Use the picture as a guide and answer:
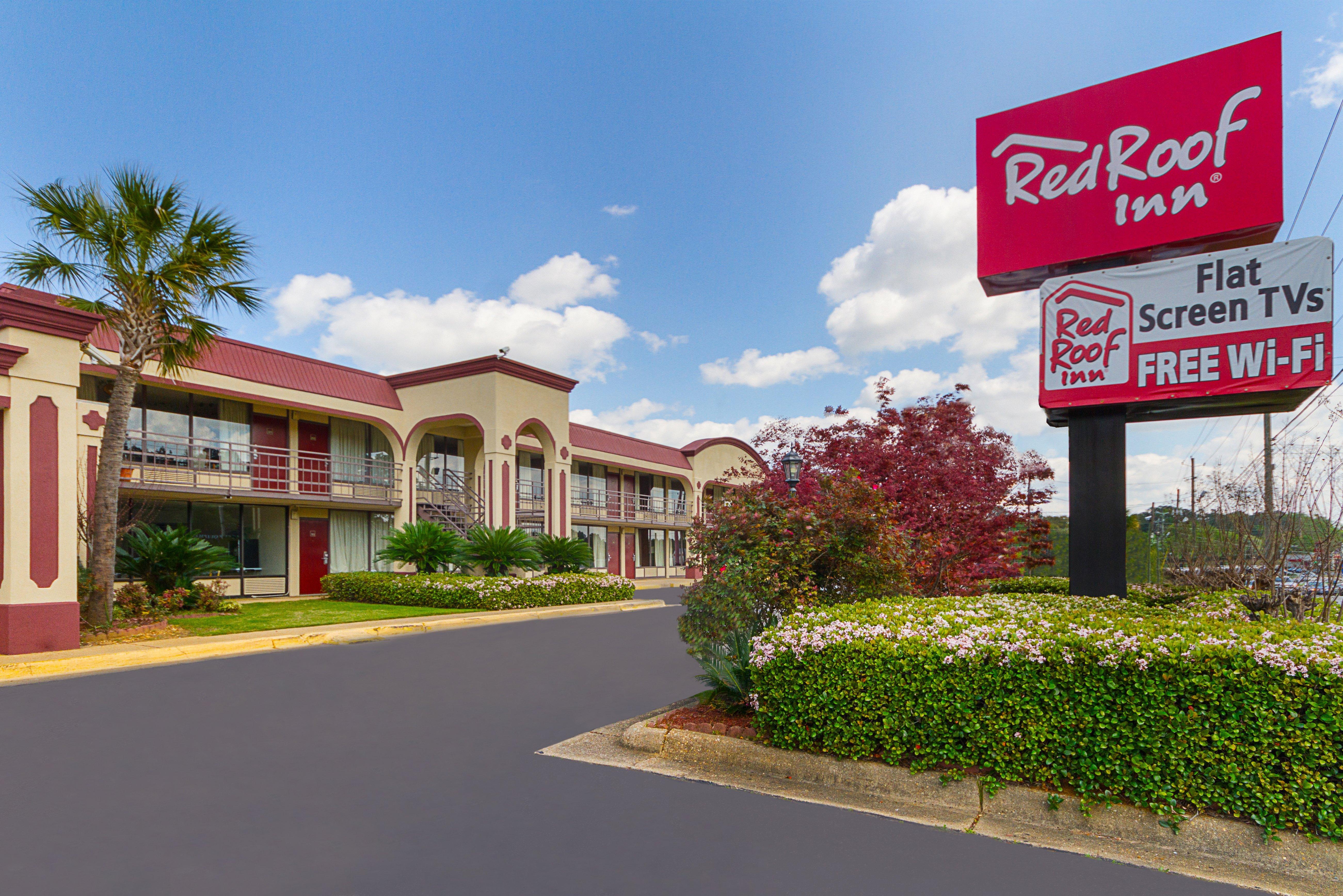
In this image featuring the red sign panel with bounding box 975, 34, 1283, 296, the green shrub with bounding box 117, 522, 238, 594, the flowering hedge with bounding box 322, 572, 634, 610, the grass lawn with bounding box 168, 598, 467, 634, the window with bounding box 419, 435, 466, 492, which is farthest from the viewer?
the window with bounding box 419, 435, 466, 492

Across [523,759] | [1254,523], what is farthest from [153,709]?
[1254,523]

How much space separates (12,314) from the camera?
37.1 feet

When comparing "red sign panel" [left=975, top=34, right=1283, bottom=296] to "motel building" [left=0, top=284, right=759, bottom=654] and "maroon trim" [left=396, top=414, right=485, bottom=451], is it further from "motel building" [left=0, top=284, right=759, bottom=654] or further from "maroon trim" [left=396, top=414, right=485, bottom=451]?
"maroon trim" [left=396, top=414, right=485, bottom=451]

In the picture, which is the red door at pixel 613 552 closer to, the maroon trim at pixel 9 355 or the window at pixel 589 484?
the window at pixel 589 484

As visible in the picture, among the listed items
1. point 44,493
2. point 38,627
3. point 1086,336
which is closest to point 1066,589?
point 1086,336

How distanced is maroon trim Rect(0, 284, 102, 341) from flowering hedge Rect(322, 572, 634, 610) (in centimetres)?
984

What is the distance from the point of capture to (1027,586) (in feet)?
49.8

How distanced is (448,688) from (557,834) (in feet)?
17.3

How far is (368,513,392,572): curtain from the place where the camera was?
2516 cm

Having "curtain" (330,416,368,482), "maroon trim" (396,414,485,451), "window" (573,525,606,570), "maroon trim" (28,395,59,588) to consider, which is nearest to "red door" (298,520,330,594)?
"curtain" (330,416,368,482)

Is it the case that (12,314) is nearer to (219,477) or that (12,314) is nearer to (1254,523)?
(219,477)

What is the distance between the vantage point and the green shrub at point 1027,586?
14.3 meters

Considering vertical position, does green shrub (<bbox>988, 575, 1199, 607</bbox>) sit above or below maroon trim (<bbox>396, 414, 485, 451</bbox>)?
below

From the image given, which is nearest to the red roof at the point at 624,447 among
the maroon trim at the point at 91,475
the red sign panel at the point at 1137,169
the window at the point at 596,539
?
the window at the point at 596,539
